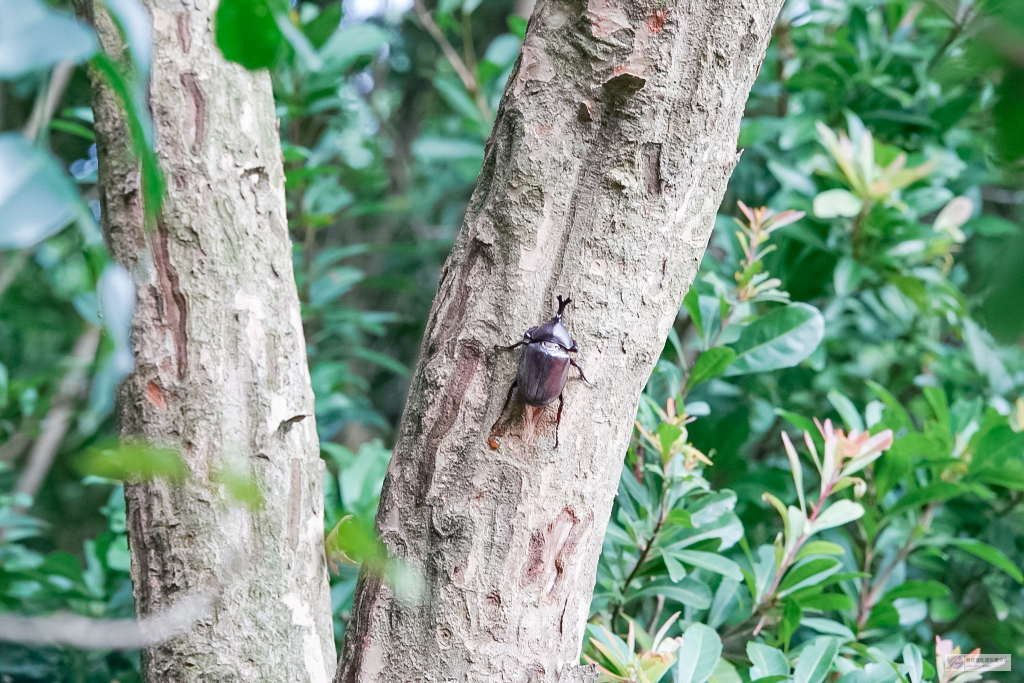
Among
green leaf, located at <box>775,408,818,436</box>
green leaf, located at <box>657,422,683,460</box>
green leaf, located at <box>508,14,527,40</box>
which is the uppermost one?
green leaf, located at <box>508,14,527,40</box>

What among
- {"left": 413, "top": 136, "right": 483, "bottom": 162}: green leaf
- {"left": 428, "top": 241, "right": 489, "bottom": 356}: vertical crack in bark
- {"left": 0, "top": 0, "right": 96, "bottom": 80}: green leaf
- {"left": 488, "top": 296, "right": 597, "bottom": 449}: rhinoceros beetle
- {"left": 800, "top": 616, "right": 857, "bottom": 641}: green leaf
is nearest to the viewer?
{"left": 0, "top": 0, "right": 96, "bottom": 80}: green leaf

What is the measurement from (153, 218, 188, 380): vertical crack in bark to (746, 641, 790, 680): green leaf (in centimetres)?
98

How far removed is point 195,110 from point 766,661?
1242 mm

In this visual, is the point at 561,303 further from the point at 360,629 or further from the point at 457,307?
the point at 360,629

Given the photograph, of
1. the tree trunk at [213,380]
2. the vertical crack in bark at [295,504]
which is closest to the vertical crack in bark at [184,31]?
the tree trunk at [213,380]

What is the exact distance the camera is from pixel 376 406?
3619 mm

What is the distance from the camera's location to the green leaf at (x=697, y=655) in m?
0.90

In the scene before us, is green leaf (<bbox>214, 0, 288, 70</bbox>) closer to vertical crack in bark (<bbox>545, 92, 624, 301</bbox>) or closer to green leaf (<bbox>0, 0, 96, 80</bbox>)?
green leaf (<bbox>0, 0, 96, 80</bbox>)

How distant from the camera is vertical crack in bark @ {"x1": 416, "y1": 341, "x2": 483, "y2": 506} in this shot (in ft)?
2.52

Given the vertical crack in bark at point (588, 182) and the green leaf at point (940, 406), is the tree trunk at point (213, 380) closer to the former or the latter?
the vertical crack in bark at point (588, 182)

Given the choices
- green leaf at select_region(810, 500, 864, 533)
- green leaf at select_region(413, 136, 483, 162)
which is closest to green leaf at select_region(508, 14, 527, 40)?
green leaf at select_region(413, 136, 483, 162)

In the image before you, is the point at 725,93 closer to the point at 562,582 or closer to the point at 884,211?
the point at 562,582

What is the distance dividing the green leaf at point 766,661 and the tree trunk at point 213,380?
657 millimetres

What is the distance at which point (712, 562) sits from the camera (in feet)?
3.43
